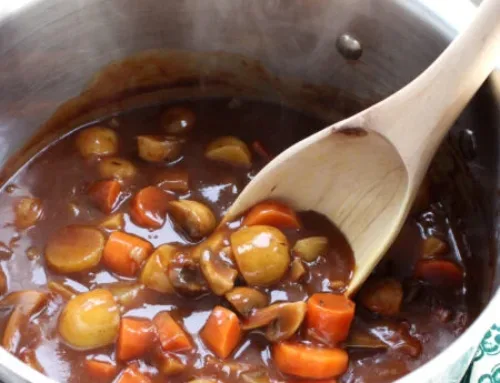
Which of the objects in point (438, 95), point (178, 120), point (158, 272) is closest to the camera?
point (438, 95)

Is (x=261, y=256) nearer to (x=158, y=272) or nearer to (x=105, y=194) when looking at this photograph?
(x=158, y=272)

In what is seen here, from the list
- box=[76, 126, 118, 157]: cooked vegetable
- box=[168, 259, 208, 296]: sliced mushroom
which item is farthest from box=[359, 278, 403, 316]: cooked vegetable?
box=[76, 126, 118, 157]: cooked vegetable

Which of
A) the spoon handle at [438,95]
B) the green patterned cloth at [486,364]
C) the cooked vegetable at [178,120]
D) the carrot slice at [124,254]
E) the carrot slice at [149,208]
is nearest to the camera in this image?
the spoon handle at [438,95]

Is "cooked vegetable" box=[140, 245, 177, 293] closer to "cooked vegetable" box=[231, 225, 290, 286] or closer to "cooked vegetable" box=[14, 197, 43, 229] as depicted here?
"cooked vegetable" box=[231, 225, 290, 286]

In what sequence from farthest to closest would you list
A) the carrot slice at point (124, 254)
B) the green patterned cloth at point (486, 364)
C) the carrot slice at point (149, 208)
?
the carrot slice at point (149, 208), the carrot slice at point (124, 254), the green patterned cloth at point (486, 364)

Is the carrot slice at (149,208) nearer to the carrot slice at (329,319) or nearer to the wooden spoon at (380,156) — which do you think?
the wooden spoon at (380,156)

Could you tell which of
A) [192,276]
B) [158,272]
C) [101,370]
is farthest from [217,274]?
[101,370]

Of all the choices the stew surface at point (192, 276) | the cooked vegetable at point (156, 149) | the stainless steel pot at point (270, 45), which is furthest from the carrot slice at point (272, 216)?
the stainless steel pot at point (270, 45)
